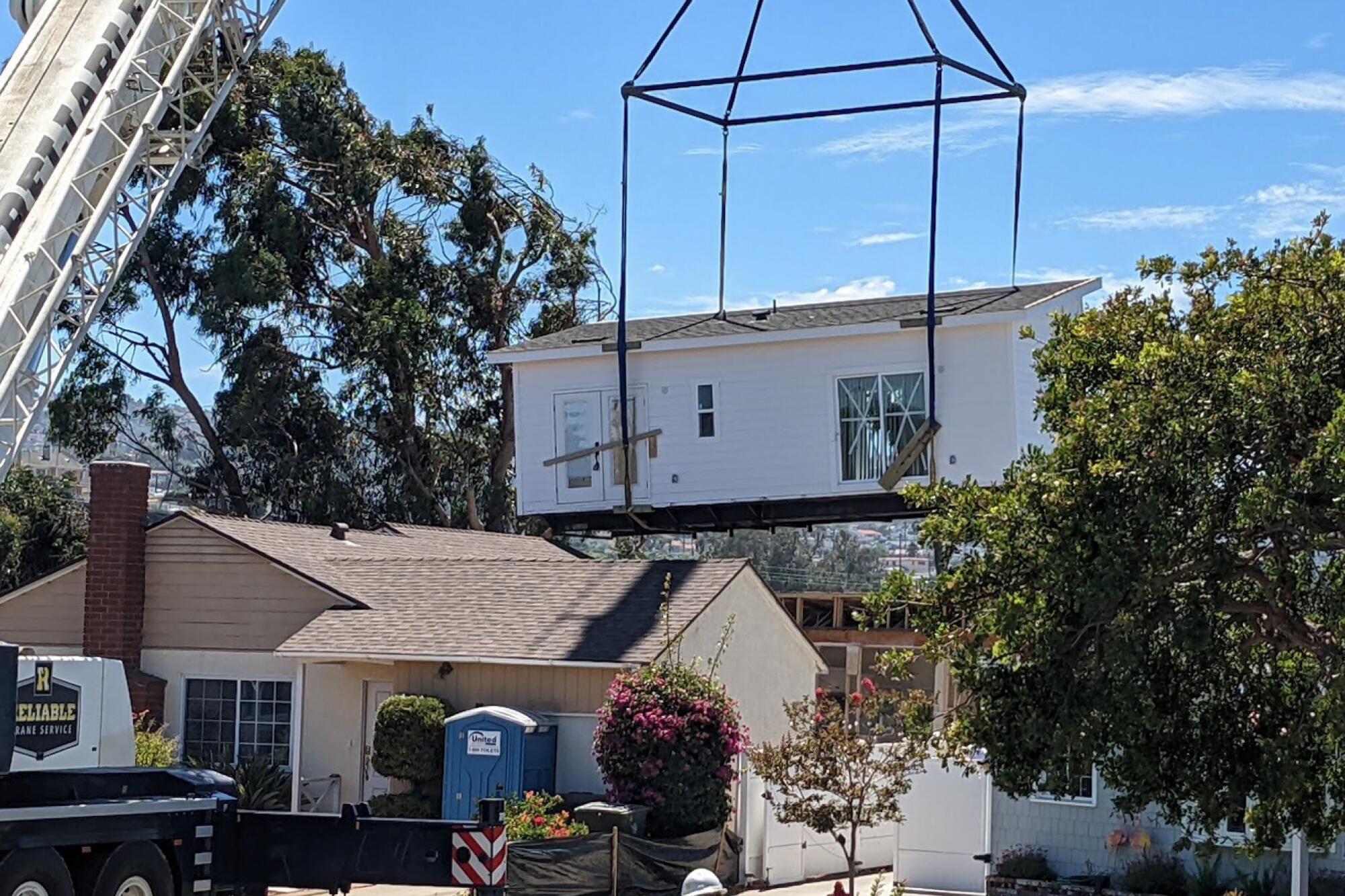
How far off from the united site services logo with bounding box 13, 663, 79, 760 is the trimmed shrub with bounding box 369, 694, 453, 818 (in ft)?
31.4

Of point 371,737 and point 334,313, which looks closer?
point 371,737

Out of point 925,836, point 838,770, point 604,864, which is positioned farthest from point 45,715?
point 925,836

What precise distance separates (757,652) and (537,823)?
679 centimetres

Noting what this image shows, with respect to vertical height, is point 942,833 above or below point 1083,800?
below

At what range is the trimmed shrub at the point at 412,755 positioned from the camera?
24.8 m

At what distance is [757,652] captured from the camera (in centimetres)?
2800

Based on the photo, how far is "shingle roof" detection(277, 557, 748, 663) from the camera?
1002 inches

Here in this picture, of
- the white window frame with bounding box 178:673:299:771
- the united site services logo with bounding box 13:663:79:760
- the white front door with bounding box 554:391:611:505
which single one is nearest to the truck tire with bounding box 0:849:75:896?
the united site services logo with bounding box 13:663:79:760

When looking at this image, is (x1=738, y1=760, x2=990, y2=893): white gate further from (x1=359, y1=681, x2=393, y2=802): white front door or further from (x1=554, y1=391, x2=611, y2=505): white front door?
(x1=554, y1=391, x2=611, y2=505): white front door

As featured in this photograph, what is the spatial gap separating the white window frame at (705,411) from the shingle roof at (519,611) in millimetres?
2032

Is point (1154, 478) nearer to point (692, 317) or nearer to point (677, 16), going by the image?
point (677, 16)

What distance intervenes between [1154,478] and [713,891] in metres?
3.98

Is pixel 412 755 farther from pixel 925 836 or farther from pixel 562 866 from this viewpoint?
pixel 925 836

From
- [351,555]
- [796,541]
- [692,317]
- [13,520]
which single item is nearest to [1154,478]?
[692,317]
